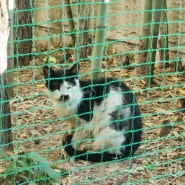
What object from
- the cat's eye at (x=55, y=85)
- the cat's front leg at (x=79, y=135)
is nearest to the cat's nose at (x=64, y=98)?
the cat's eye at (x=55, y=85)

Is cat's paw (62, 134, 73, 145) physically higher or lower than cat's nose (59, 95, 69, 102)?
lower

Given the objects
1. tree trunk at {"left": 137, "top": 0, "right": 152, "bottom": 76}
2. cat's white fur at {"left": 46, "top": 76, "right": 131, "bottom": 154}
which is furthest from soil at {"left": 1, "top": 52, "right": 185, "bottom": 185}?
tree trunk at {"left": 137, "top": 0, "right": 152, "bottom": 76}

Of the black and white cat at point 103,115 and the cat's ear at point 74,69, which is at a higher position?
the cat's ear at point 74,69

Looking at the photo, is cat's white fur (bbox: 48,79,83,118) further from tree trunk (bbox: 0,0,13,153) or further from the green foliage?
the green foliage

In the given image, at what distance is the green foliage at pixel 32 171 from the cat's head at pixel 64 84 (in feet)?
2.78

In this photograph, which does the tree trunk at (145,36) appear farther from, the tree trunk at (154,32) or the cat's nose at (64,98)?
the cat's nose at (64,98)

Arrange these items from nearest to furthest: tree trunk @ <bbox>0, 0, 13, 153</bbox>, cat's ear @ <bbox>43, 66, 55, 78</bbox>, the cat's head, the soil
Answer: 1. tree trunk @ <bbox>0, 0, 13, 153</bbox>
2. the soil
3. cat's ear @ <bbox>43, 66, 55, 78</bbox>
4. the cat's head

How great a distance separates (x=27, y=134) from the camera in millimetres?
5141

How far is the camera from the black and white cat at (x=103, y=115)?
449 centimetres

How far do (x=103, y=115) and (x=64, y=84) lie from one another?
50cm

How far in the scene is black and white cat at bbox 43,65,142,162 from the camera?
177 inches

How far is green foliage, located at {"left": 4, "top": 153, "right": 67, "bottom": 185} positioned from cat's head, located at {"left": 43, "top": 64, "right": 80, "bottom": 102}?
848 mm


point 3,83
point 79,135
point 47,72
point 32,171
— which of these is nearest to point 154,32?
point 79,135

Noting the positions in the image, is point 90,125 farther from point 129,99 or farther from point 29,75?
point 29,75
